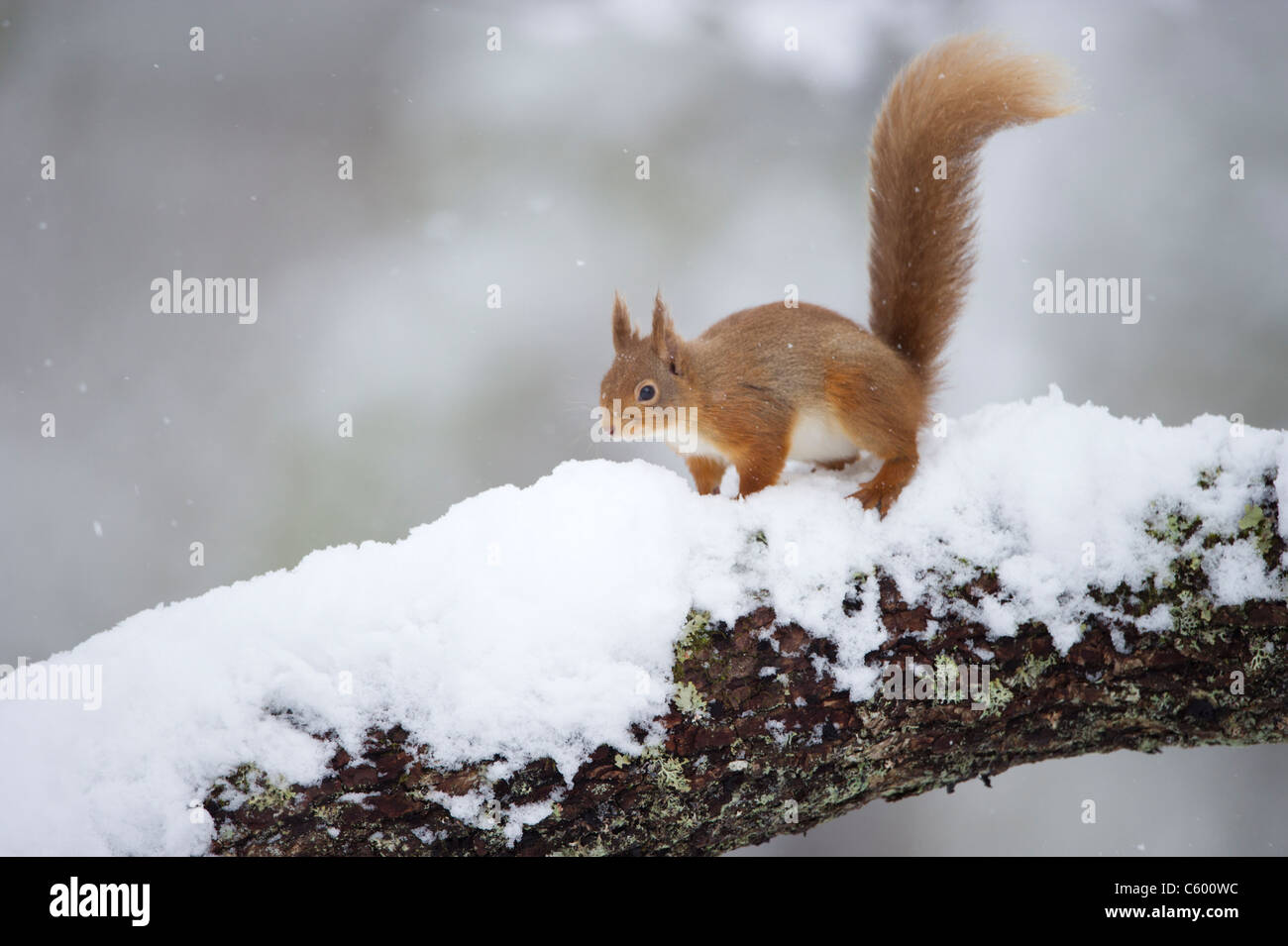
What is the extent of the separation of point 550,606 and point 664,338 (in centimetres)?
64

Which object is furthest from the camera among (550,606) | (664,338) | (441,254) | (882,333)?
(441,254)

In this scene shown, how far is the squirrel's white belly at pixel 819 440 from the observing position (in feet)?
5.20

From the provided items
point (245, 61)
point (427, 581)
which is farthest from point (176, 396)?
point (427, 581)

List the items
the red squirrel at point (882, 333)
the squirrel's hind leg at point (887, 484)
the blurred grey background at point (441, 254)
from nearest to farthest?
the squirrel's hind leg at point (887, 484) < the red squirrel at point (882, 333) < the blurred grey background at point (441, 254)

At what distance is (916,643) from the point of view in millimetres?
1168

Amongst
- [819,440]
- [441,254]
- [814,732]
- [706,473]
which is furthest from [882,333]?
[441,254]

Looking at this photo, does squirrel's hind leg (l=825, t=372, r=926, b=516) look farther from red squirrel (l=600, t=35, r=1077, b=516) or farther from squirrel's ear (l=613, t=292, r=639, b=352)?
squirrel's ear (l=613, t=292, r=639, b=352)

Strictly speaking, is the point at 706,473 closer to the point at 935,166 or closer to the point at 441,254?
the point at 935,166

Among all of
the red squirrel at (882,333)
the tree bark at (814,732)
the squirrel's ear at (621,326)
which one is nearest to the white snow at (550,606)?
the tree bark at (814,732)

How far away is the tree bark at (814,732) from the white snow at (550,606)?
24 millimetres

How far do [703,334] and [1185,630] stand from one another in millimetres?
948

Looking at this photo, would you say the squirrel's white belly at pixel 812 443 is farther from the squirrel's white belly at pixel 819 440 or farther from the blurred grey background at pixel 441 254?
the blurred grey background at pixel 441 254

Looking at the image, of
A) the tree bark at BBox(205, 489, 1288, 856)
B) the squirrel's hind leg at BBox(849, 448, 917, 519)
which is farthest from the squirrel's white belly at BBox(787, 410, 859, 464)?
the tree bark at BBox(205, 489, 1288, 856)

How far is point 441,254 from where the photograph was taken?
2.83m
